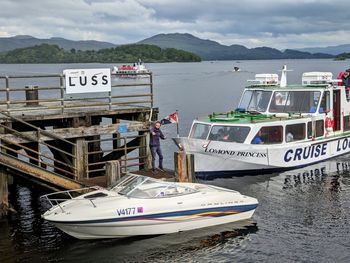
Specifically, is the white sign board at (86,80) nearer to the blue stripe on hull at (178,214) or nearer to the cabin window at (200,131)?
the blue stripe on hull at (178,214)

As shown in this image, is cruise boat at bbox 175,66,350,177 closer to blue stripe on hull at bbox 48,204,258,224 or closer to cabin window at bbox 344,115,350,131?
cabin window at bbox 344,115,350,131

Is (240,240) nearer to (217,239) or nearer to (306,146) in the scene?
Result: (217,239)

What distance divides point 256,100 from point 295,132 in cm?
373

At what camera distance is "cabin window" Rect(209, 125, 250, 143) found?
26156mm

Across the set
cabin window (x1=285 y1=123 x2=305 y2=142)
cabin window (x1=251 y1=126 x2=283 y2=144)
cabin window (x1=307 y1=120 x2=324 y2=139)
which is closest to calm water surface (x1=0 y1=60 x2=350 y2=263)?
cabin window (x1=251 y1=126 x2=283 y2=144)

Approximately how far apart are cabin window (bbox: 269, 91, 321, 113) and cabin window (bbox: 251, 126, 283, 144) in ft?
9.78

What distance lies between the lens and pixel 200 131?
27.0m

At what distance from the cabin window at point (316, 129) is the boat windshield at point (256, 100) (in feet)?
9.12

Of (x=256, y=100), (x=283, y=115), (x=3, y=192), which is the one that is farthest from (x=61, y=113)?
(x=256, y=100)

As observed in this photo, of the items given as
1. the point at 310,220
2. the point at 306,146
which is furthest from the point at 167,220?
the point at 306,146

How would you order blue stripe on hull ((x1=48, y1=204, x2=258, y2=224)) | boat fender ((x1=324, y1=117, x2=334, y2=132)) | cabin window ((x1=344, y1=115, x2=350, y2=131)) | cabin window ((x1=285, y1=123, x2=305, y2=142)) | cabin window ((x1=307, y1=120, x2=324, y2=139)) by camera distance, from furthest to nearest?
cabin window ((x1=344, y1=115, x2=350, y2=131))
boat fender ((x1=324, y1=117, x2=334, y2=132))
cabin window ((x1=307, y1=120, x2=324, y2=139))
cabin window ((x1=285, y1=123, x2=305, y2=142))
blue stripe on hull ((x1=48, y1=204, x2=258, y2=224))

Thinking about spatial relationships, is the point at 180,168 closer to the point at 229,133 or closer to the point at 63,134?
the point at 63,134

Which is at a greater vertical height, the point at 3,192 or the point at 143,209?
the point at 3,192

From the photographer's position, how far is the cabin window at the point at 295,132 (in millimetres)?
27484
